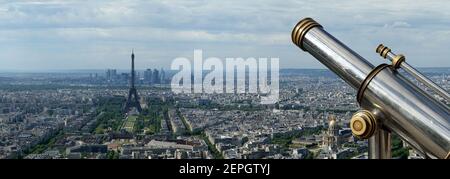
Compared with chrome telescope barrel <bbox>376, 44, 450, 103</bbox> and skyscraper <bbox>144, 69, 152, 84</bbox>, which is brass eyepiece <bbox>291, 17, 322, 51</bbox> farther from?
skyscraper <bbox>144, 69, 152, 84</bbox>

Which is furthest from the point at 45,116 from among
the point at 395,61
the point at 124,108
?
the point at 395,61

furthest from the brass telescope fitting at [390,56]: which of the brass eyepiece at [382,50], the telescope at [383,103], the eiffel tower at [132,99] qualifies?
the eiffel tower at [132,99]

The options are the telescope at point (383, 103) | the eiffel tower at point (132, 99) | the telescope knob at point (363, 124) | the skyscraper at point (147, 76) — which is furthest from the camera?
the eiffel tower at point (132, 99)

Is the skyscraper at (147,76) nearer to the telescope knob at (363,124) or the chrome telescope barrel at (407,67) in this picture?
the chrome telescope barrel at (407,67)

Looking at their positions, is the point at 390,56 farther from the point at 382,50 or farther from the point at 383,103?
the point at 383,103

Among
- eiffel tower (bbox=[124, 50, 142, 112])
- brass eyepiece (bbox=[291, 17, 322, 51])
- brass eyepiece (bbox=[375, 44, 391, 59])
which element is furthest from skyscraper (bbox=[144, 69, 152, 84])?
brass eyepiece (bbox=[291, 17, 322, 51])

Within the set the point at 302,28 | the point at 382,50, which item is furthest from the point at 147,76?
the point at 302,28
